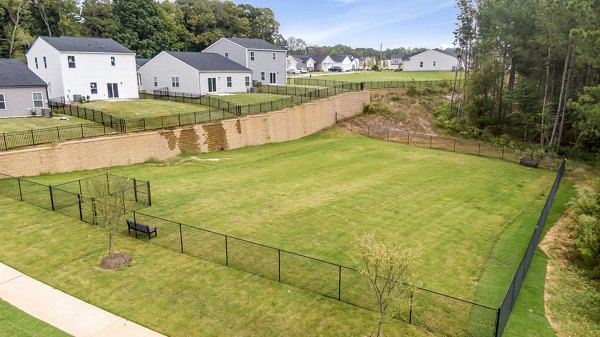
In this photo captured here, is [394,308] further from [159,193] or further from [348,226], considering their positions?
[159,193]

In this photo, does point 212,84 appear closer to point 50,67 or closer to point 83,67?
point 83,67

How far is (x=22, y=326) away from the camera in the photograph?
11.5 m

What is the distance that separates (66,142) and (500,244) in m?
26.6

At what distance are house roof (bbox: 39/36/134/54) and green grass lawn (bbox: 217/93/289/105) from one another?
12.2 meters

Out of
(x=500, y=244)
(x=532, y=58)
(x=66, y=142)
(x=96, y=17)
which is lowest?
(x=500, y=244)

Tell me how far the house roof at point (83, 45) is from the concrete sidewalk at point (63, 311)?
3522 centimetres

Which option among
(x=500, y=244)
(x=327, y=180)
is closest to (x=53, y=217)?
(x=327, y=180)

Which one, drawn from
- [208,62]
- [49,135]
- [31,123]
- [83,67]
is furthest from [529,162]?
[83,67]

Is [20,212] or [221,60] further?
[221,60]

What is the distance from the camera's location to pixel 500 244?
733 inches

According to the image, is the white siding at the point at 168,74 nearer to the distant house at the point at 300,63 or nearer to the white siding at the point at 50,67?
the white siding at the point at 50,67

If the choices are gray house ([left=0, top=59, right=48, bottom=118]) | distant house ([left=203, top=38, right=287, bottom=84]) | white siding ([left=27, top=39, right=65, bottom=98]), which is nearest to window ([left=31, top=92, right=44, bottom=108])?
gray house ([left=0, top=59, right=48, bottom=118])

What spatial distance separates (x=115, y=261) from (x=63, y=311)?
3088 mm

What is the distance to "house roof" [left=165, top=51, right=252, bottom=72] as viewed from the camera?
1976 inches
